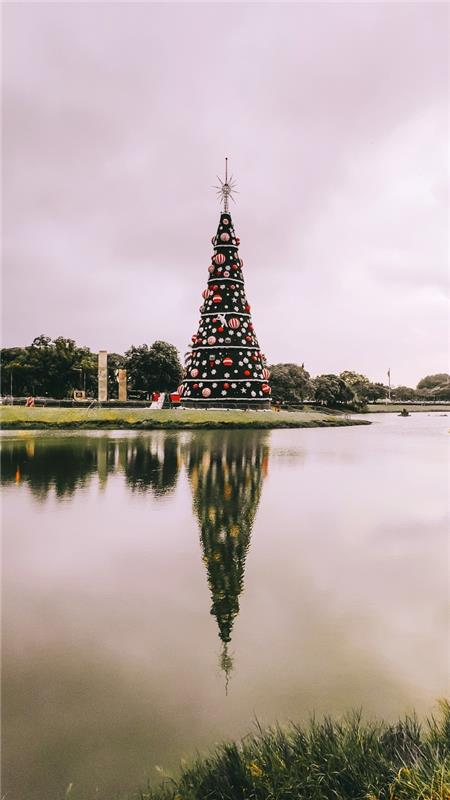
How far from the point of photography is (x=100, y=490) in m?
13.0

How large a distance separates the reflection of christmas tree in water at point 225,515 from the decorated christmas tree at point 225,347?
22.8 metres

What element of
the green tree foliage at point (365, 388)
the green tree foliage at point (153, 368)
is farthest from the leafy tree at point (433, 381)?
the green tree foliage at point (153, 368)

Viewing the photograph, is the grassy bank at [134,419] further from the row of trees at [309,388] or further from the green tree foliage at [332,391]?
the green tree foliage at [332,391]

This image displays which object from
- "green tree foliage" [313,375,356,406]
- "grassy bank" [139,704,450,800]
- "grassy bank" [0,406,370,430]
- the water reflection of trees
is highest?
"green tree foliage" [313,375,356,406]

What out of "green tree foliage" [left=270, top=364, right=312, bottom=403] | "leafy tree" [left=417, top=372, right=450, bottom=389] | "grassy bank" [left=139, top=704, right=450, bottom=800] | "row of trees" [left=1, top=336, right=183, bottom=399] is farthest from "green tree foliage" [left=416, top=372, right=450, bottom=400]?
"grassy bank" [left=139, top=704, right=450, bottom=800]

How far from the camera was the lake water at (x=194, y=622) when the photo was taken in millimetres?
3654

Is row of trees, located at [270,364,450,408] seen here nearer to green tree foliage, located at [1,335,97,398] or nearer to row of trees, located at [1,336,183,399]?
row of trees, located at [1,336,183,399]

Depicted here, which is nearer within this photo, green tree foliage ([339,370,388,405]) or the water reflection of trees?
the water reflection of trees

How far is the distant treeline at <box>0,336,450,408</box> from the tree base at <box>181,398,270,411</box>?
21.0m

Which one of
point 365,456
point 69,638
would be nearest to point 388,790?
point 69,638

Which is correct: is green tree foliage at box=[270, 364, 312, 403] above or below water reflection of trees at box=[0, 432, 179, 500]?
above

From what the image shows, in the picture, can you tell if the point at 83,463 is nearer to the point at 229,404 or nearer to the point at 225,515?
the point at 225,515

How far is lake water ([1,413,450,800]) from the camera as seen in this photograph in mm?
3654

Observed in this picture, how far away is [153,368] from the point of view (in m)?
68.6
